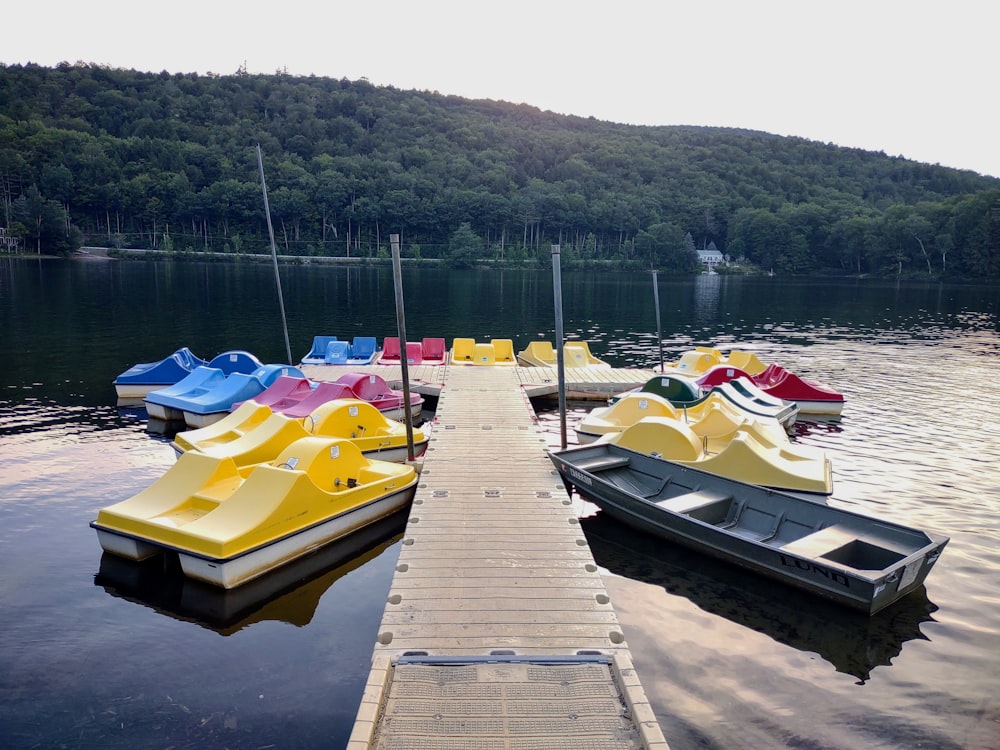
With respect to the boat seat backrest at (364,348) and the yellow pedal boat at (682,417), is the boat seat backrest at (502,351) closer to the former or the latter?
the boat seat backrest at (364,348)

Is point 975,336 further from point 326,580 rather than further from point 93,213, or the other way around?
point 93,213

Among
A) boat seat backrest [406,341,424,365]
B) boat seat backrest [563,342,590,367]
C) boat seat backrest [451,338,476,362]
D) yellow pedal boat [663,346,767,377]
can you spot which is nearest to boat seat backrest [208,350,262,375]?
boat seat backrest [406,341,424,365]

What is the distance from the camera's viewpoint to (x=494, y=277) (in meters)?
94.2

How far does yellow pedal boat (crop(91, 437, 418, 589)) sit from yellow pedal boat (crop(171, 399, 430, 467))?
96 cm

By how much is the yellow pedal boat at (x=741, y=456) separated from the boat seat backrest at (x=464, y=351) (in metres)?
11.6

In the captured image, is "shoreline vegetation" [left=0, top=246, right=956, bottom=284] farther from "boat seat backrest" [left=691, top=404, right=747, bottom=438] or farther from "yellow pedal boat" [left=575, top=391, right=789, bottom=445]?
"boat seat backrest" [left=691, top=404, right=747, bottom=438]

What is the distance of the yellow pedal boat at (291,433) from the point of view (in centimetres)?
1237

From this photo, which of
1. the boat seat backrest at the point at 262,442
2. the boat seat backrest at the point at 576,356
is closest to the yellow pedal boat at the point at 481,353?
the boat seat backrest at the point at 576,356

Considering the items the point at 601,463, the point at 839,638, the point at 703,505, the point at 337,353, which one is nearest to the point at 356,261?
the point at 337,353

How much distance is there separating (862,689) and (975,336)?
44.4m

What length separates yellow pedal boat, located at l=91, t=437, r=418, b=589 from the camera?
9.12 meters

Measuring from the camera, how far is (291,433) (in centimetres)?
1277

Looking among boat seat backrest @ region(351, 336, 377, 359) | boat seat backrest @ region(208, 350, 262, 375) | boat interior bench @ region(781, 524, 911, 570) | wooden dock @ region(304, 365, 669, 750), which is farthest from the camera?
boat seat backrest @ region(351, 336, 377, 359)

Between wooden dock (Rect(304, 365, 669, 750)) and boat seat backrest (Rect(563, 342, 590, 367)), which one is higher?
boat seat backrest (Rect(563, 342, 590, 367))
